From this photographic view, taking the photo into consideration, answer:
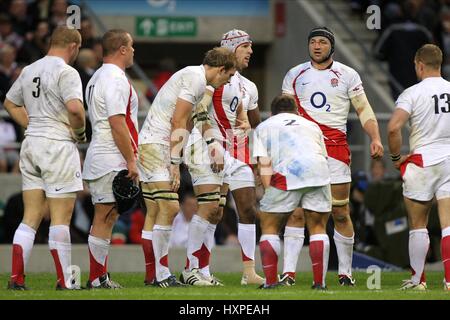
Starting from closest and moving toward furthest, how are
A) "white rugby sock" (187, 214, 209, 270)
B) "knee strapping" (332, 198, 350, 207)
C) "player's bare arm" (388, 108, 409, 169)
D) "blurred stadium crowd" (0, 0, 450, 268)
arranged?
"player's bare arm" (388, 108, 409, 169), "white rugby sock" (187, 214, 209, 270), "knee strapping" (332, 198, 350, 207), "blurred stadium crowd" (0, 0, 450, 268)

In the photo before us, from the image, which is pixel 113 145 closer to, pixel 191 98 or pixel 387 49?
pixel 191 98

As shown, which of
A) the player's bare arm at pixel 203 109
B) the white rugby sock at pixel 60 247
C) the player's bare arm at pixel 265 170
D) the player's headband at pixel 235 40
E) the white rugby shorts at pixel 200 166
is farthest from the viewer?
the player's headband at pixel 235 40

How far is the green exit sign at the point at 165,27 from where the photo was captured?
85.2ft

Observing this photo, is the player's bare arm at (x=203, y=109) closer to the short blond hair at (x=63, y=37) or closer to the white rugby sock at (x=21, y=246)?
the short blond hair at (x=63, y=37)

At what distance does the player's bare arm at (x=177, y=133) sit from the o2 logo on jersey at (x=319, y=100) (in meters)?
1.68

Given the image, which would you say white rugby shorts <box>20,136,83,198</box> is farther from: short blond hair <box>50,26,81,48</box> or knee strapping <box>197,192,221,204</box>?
knee strapping <box>197,192,221,204</box>

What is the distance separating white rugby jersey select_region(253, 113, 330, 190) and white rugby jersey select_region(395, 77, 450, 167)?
1.18 metres

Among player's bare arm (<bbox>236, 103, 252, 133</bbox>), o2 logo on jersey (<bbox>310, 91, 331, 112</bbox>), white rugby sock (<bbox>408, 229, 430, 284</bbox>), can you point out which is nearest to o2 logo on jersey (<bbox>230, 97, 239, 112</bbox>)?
player's bare arm (<bbox>236, 103, 252, 133</bbox>)

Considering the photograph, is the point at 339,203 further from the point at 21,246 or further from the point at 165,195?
the point at 21,246

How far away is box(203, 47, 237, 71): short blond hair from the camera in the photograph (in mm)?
14875

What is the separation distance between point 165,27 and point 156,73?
5.00ft

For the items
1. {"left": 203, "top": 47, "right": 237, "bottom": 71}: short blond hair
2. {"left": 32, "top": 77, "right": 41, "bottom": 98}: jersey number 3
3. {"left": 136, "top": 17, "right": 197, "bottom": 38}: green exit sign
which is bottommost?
{"left": 32, "top": 77, "right": 41, "bottom": 98}: jersey number 3

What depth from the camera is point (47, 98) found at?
46.9 feet

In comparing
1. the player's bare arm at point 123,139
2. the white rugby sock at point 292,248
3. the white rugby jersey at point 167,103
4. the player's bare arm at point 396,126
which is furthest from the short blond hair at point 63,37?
the player's bare arm at point 396,126
